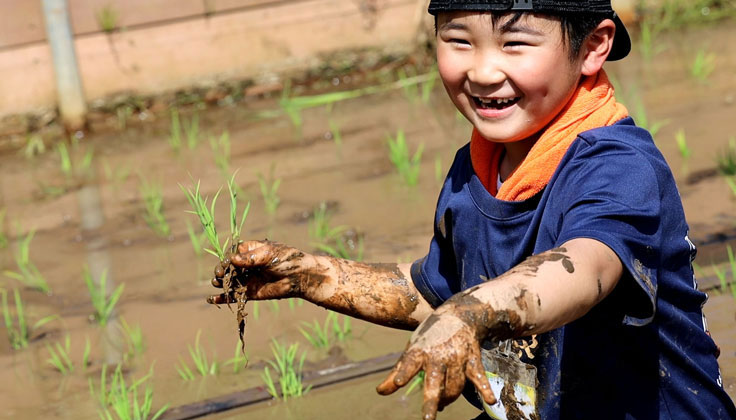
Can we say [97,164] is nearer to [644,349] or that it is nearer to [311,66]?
[311,66]

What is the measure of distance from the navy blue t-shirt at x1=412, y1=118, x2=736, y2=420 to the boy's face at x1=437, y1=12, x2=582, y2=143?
0.34 feet

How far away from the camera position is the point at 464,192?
2.11 meters

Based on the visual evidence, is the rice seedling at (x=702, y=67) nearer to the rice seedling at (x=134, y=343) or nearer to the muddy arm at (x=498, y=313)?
the rice seedling at (x=134, y=343)

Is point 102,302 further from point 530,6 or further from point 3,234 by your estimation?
point 530,6

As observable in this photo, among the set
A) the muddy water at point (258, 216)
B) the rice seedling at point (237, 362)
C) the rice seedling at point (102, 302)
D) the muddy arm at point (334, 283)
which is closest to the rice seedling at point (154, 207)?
the muddy water at point (258, 216)

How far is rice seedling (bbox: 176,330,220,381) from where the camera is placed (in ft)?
9.68

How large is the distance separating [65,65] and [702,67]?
3129 mm

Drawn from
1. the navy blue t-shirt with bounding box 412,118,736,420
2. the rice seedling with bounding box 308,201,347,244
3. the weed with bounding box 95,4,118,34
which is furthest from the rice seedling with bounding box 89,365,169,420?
the weed with bounding box 95,4,118,34

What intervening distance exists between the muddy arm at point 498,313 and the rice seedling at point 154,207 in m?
2.59

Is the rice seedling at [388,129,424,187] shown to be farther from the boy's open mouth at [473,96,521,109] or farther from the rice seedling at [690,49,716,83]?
the boy's open mouth at [473,96,521,109]

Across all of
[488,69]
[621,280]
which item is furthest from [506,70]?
[621,280]

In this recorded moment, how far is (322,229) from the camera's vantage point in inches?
148

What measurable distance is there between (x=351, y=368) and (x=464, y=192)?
941mm

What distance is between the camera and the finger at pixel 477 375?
135cm
